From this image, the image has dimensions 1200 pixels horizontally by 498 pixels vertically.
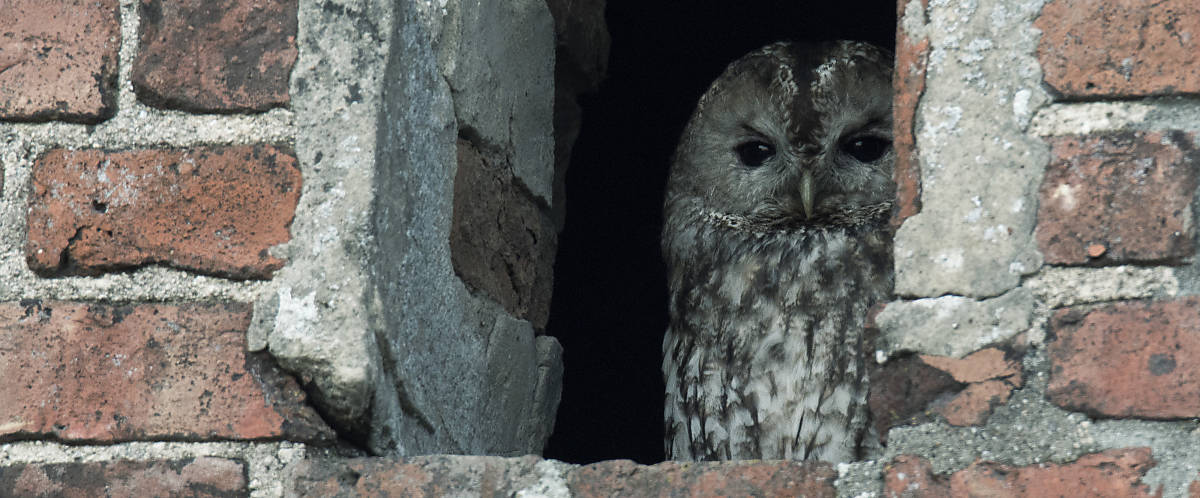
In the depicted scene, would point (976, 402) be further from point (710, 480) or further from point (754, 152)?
point (754, 152)

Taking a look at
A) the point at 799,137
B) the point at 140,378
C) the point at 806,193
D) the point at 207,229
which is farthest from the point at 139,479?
the point at 799,137

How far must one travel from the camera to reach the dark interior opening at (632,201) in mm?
2711

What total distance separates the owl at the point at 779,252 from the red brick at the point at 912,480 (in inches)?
23.5

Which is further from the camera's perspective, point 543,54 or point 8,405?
point 543,54

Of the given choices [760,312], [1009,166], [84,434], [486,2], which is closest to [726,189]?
[760,312]

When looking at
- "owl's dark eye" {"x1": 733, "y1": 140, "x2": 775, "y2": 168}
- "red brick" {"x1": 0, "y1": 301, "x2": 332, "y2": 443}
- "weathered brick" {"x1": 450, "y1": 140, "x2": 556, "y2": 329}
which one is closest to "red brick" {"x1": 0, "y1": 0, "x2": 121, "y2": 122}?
"red brick" {"x1": 0, "y1": 301, "x2": 332, "y2": 443}

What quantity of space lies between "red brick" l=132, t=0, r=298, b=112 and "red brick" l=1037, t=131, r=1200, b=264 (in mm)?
632

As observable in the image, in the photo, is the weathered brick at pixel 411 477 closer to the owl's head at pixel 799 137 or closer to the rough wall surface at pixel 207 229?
the rough wall surface at pixel 207 229

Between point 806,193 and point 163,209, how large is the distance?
121cm

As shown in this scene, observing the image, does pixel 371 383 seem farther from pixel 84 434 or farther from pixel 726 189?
pixel 726 189

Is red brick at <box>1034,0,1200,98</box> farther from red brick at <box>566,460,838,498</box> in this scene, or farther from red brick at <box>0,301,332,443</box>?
red brick at <box>0,301,332,443</box>

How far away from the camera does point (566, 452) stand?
8.90ft

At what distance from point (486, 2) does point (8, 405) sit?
65cm

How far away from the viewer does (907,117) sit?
109 cm
